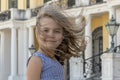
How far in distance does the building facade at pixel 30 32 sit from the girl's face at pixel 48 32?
58.7 feet

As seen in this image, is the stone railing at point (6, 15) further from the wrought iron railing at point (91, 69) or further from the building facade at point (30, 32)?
the wrought iron railing at point (91, 69)

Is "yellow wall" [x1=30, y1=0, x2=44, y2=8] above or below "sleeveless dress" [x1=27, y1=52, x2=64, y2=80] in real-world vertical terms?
above

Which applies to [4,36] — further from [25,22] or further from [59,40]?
[59,40]

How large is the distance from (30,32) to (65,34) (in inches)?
1106

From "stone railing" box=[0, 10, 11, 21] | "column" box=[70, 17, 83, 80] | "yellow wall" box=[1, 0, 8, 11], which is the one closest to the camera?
"column" box=[70, 17, 83, 80]

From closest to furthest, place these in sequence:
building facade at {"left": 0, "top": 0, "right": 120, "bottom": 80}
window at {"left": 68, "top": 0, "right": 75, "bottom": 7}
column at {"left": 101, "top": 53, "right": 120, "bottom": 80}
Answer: column at {"left": 101, "top": 53, "right": 120, "bottom": 80} < building facade at {"left": 0, "top": 0, "right": 120, "bottom": 80} < window at {"left": 68, "top": 0, "right": 75, "bottom": 7}

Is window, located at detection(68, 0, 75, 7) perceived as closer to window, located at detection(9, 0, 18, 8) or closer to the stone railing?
the stone railing

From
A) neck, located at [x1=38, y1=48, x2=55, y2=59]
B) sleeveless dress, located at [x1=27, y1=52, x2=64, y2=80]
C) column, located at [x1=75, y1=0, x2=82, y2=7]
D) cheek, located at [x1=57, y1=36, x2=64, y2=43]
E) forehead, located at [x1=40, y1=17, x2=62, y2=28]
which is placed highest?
column, located at [x1=75, y1=0, x2=82, y2=7]

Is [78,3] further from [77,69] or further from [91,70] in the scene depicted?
[77,69]

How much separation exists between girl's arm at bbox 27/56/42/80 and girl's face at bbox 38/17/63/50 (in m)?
0.11

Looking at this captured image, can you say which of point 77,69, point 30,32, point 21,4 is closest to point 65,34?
point 77,69

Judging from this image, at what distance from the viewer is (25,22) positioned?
31500mm

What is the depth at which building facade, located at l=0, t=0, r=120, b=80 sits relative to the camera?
22.3 metres

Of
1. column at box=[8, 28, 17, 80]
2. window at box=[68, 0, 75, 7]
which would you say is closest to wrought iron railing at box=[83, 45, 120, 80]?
window at box=[68, 0, 75, 7]
